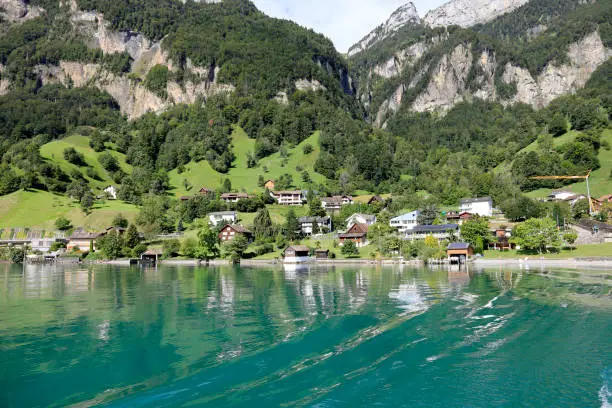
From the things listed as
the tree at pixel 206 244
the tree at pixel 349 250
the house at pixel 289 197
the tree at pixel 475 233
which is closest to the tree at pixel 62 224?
the tree at pixel 206 244

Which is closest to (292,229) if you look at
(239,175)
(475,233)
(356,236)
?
(356,236)

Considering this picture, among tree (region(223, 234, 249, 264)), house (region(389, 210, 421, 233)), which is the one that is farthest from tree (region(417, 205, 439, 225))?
tree (region(223, 234, 249, 264))

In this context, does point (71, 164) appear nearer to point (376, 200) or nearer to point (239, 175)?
point (239, 175)

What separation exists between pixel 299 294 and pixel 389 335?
20.2 m

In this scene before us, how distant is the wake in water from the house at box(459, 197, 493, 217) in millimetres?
117538

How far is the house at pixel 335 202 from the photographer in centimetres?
15150

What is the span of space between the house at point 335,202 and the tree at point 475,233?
57453 mm

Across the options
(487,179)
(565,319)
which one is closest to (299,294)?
(565,319)

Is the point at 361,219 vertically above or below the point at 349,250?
above

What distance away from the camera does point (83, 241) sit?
12325 cm

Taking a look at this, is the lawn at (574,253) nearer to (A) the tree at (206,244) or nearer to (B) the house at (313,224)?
(B) the house at (313,224)

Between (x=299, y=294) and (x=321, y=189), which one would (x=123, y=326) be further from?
(x=321, y=189)

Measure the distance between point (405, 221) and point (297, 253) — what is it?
38556 mm

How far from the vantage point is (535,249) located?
298 ft
